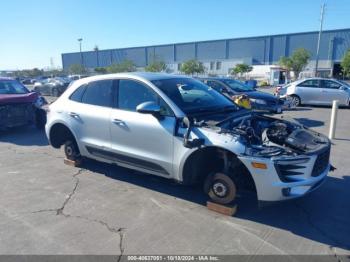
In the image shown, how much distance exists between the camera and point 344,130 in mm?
9305

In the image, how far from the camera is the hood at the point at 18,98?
8.34 metres

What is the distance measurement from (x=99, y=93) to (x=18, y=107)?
4.93 m

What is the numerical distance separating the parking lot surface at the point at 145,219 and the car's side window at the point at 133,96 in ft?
4.34

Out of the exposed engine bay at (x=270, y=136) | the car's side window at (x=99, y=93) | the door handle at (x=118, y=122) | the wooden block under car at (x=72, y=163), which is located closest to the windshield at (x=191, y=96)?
the exposed engine bay at (x=270, y=136)

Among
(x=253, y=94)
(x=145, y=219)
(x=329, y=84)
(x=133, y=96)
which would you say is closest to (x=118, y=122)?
(x=133, y=96)

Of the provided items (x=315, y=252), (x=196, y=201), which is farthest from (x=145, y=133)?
(x=315, y=252)

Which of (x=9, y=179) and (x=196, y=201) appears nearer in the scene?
(x=196, y=201)

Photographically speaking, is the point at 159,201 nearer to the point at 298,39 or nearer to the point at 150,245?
the point at 150,245

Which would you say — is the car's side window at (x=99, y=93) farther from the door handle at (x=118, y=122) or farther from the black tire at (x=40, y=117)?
the black tire at (x=40, y=117)

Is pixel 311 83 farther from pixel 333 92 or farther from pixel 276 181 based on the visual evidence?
pixel 276 181

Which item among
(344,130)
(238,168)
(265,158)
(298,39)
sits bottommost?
(344,130)

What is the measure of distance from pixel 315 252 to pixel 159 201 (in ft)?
6.77

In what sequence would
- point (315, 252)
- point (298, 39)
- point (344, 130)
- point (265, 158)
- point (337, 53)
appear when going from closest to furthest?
1. point (315, 252)
2. point (265, 158)
3. point (344, 130)
4. point (337, 53)
5. point (298, 39)

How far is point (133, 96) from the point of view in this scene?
4.53m
